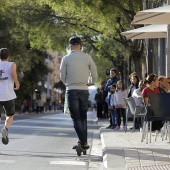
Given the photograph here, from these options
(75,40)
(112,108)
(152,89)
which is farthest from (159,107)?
(112,108)

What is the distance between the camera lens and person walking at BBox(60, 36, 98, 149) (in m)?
12.7

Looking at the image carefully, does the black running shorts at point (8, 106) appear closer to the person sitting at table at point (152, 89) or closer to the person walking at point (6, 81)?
the person walking at point (6, 81)

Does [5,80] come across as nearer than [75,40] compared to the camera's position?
No

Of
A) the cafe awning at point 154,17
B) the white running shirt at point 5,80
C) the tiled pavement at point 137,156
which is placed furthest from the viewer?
the cafe awning at point 154,17

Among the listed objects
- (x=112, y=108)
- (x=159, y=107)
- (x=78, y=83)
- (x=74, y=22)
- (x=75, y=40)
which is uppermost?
(x=74, y=22)

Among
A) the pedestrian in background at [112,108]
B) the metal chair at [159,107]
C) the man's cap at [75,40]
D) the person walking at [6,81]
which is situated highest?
the man's cap at [75,40]

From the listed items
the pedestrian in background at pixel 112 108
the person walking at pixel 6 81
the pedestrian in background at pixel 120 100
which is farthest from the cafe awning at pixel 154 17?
the pedestrian in background at pixel 112 108

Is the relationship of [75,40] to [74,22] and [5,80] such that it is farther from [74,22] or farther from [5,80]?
[74,22]

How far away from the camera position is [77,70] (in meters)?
12.7

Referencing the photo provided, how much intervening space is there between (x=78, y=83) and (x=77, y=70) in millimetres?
240

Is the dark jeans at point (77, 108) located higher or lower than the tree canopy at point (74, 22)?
lower

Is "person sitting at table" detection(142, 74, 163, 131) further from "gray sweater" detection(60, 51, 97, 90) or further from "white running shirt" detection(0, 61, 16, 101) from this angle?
"white running shirt" detection(0, 61, 16, 101)

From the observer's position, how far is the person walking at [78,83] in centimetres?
1268

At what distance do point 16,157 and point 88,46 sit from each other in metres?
39.1
